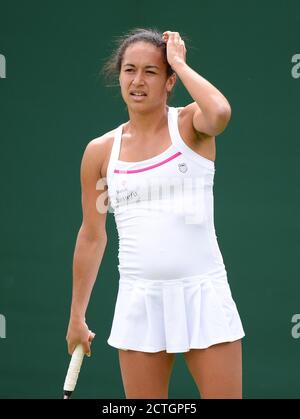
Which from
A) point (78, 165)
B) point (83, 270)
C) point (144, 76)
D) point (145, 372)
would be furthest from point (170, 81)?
point (78, 165)

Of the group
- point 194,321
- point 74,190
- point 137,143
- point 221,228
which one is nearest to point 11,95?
point 74,190

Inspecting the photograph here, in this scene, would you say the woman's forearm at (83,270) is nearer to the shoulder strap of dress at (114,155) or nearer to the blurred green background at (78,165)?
the shoulder strap of dress at (114,155)

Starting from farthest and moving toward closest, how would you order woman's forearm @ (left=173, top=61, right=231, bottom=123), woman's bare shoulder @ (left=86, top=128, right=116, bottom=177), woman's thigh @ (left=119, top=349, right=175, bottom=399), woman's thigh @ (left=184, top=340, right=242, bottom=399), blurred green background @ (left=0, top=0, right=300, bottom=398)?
1. blurred green background @ (left=0, top=0, right=300, bottom=398)
2. woman's bare shoulder @ (left=86, top=128, right=116, bottom=177)
3. woman's thigh @ (left=119, top=349, right=175, bottom=399)
4. woman's thigh @ (left=184, top=340, right=242, bottom=399)
5. woman's forearm @ (left=173, top=61, right=231, bottom=123)

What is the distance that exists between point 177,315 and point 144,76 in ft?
2.64

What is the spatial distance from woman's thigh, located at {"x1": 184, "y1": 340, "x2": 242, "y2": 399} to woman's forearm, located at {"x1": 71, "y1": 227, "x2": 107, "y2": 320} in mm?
490

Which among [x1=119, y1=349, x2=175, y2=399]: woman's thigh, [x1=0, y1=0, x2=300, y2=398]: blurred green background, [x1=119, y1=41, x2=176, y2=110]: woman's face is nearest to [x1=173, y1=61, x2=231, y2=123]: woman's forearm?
[x1=119, y1=41, x2=176, y2=110]: woman's face

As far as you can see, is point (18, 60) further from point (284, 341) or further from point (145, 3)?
point (284, 341)

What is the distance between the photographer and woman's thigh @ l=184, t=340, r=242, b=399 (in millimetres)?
3367

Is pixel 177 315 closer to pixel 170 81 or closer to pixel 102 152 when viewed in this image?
pixel 102 152

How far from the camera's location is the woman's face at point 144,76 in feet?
11.5

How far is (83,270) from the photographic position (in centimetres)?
369

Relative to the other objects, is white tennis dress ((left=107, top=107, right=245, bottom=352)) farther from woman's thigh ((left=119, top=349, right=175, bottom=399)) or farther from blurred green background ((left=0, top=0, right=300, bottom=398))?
blurred green background ((left=0, top=0, right=300, bottom=398))

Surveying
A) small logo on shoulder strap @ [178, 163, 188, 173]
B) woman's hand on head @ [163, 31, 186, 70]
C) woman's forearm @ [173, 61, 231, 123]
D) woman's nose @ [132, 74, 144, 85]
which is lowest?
small logo on shoulder strap @ [178, 163, 188, 173]
